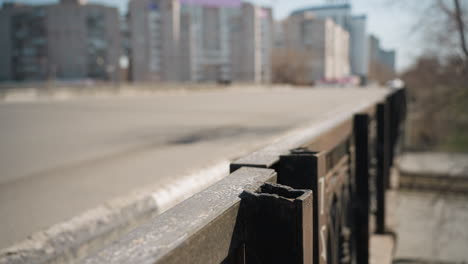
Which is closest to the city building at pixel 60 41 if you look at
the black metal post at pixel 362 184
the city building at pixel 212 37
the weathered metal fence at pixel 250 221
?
the city building at pixel 212 37

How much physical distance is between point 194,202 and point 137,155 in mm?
3502

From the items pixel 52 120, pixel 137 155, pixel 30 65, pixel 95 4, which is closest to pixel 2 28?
pixel 30 65

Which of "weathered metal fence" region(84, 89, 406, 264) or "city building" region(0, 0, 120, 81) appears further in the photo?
"city building" region(0, 0, 120, 81)

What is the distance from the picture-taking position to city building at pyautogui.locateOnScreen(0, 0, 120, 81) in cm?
6669

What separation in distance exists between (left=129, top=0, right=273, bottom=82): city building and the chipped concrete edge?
7431 centimetres

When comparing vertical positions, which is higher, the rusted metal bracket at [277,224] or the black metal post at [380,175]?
the rusted metal bracket at [277,224]

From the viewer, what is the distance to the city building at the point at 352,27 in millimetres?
129425

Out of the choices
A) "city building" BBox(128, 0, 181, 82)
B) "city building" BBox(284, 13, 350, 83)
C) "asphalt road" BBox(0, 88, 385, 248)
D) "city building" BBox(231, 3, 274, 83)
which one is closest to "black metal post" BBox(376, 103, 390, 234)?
"asphalt road" BBox(0, 88, 385, 248)

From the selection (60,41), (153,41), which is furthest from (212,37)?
(60,41)

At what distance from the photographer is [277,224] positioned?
1.21 meters

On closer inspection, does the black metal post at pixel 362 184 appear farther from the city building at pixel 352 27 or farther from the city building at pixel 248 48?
the city building at pixel 352 27

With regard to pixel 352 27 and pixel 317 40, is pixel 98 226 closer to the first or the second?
pixel 317 40

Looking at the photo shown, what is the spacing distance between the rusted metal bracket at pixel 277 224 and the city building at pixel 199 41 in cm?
7552

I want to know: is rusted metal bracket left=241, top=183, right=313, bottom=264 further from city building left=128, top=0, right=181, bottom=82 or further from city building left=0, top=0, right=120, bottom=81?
city building left=128, top=0, right=181, bottom=82
